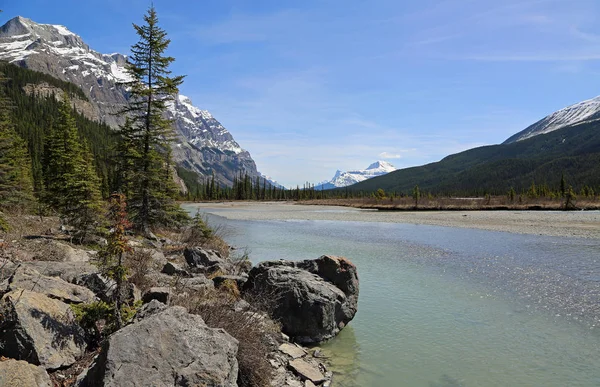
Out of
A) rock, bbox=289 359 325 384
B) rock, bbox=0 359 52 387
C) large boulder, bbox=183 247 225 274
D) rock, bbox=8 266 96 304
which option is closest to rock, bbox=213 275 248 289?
large boulder, bbox=183 247 225 274

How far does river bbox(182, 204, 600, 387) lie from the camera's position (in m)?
7.96

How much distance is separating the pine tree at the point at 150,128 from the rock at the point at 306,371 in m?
18.0

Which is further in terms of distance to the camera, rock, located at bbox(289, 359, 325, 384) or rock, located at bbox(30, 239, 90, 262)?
rock, located at bbox(30, 239, 90, 262)

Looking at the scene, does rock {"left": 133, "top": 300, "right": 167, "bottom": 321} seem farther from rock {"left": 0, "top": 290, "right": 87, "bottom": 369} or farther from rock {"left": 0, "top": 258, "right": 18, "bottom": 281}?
rock {"left": 0, "top": 258, "right": 18, "bottom": 281}

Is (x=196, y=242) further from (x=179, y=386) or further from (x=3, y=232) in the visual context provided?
(x=179, y=386)

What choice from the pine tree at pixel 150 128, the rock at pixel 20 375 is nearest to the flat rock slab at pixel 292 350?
the rock at pixel 20 375

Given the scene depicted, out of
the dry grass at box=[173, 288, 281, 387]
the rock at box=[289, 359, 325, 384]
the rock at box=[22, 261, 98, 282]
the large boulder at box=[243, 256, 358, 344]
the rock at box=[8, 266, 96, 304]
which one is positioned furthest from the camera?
the large boulder at box=[243, 256, 358, 344]

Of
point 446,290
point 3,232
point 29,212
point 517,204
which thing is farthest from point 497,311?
point 517,204

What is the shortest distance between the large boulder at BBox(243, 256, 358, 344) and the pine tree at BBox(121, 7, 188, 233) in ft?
50.5

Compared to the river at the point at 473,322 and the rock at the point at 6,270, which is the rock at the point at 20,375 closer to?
the rock at the point at 6,270

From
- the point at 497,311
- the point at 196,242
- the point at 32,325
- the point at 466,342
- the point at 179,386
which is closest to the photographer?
the point at 179,386

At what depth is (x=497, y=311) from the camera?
38.6ft

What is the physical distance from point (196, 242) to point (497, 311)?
15502 mm

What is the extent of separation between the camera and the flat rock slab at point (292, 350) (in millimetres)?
8234
